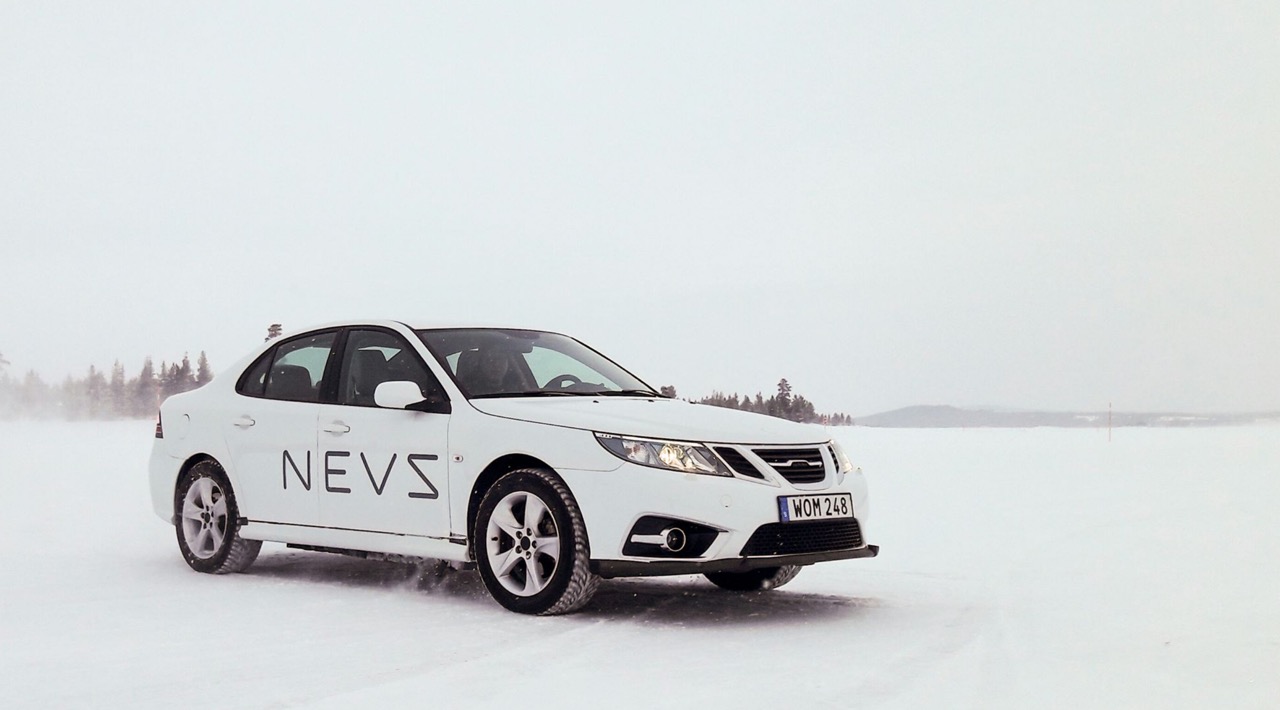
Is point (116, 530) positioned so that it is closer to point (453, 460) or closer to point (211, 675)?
point (453, 460)

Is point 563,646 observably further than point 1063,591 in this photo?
No

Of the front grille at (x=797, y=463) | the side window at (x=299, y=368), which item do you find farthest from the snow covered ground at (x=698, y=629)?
the side window at (x=299, y=368)

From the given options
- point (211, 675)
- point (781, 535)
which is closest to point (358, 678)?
point (211, 675)

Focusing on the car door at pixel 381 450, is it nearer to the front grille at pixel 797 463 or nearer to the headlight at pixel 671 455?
the headlight at pixel 671 455

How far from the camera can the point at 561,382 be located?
28.6ft

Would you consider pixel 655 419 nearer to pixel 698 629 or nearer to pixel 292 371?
pixel 698 629

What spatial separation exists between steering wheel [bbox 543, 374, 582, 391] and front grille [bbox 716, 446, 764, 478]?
1634 millimetres

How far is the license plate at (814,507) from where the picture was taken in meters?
7.29

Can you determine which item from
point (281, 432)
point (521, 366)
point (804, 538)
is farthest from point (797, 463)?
point (281, 432)

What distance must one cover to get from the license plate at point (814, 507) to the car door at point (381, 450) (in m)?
2.02

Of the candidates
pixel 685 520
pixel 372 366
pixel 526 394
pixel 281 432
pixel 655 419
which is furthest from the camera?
pixel 281 432

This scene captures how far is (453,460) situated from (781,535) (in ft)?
6.52

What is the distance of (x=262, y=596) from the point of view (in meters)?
8.55

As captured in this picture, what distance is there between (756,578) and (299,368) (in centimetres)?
341
